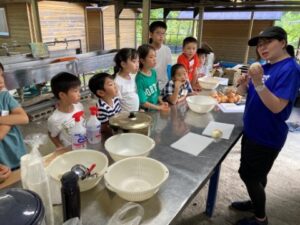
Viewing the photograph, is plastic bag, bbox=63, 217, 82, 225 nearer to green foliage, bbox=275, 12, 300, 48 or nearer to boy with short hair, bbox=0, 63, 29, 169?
boy with short hair, bbox=0, 63, 29, 169

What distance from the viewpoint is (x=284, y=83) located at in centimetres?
123

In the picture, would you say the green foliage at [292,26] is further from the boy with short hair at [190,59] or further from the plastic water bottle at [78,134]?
the plastic water bottle at [78,134]

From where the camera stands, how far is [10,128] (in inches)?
56.9

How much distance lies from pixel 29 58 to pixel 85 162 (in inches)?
159

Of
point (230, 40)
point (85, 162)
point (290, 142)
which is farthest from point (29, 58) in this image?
point (230, 40)

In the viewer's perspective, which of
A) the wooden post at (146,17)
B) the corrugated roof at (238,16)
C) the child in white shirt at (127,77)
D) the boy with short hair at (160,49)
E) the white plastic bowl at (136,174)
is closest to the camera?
the white plastic bowl at (136,174)

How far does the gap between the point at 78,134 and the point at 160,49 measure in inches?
63.2

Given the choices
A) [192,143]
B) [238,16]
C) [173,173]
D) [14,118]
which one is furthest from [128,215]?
[238,16]

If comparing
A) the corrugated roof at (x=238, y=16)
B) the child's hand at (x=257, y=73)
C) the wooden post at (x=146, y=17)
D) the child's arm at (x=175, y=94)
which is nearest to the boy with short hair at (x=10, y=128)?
the child's arm at (x=175, y=94)

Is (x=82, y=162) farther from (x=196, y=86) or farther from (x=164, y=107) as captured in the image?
(x=196, y=86)

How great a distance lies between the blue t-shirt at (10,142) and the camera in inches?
55.2

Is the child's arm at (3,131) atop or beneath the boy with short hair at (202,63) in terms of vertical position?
beneath

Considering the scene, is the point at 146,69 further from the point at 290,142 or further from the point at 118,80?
the point at 290,142

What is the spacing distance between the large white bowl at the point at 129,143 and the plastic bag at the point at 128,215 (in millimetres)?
376
